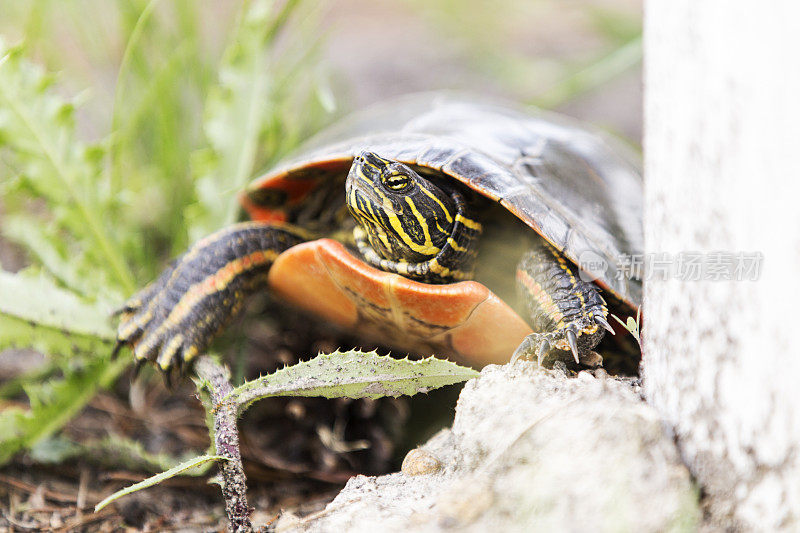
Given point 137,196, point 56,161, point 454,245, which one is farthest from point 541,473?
point 137,196

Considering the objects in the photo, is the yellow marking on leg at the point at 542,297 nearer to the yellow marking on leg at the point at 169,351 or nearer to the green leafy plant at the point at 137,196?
the green leafy plant at the point at 137,196

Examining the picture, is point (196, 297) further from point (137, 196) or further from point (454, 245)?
point (137, 196)

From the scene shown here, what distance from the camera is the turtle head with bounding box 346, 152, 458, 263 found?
1599mm

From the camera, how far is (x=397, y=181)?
1604 mm

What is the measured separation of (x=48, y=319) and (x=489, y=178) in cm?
135

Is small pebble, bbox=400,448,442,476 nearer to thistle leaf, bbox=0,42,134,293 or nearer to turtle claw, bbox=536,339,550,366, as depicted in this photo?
turtle claw, bbox=536,339,550,366

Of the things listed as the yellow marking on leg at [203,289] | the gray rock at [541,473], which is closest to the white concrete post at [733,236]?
the gray rock at [541,473]

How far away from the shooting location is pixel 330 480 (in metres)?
1.85

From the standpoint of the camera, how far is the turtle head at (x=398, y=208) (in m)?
1.60

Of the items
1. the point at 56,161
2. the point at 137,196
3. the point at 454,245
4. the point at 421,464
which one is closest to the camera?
the point at 421,464

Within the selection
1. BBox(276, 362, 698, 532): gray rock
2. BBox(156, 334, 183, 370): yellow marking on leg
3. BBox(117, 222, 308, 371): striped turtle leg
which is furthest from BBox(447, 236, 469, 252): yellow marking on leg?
BBox(156, 334, 183, 370): yellow marking on leg

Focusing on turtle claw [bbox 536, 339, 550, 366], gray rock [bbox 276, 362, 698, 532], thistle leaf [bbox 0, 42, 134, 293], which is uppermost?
thistle leaf [bbox 0, 42, 134, 293]

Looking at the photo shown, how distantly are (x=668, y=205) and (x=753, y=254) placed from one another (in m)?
0.19

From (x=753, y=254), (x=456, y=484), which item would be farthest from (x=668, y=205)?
(x=456, y=484)
